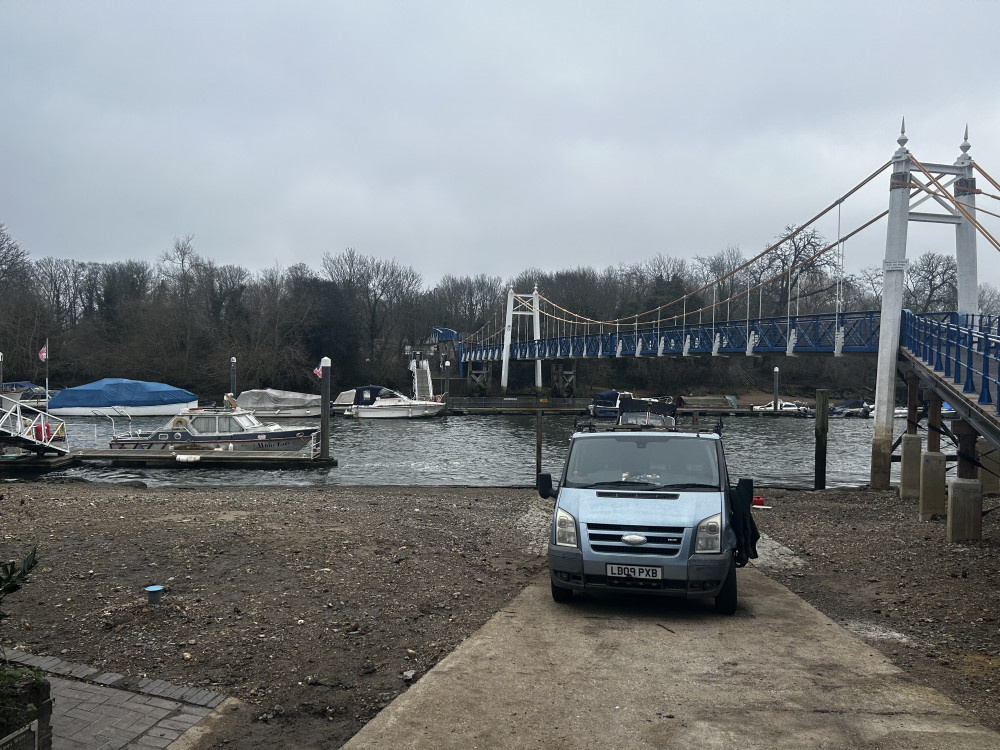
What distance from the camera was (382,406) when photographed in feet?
183

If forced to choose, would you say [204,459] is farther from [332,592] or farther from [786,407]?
[786,407]

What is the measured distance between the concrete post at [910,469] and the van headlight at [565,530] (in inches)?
491

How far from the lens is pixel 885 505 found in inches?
634

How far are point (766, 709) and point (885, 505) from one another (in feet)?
41.7

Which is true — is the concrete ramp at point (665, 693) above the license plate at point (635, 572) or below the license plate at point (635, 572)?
below

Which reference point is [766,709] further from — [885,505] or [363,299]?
[363,299]

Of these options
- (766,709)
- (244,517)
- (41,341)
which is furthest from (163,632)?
(41,341)

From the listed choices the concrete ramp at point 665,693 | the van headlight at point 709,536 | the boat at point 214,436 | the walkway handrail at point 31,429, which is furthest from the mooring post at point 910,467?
the walkway handrail at point 31,429

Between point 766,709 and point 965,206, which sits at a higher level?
point 965,206

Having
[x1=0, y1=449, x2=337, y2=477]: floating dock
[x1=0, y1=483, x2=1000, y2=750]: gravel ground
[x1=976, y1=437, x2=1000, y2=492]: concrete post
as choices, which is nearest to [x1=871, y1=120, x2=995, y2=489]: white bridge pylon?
[x1=976, y1=437, x2=1000, y2=492]: concrete post

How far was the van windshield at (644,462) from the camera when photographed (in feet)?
26.5

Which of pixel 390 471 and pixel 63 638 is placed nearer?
pixel 63 638

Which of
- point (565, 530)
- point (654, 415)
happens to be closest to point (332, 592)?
point (565, 530)

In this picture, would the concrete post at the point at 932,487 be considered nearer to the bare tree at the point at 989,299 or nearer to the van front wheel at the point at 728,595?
the van front wheel at the point at 728,595
